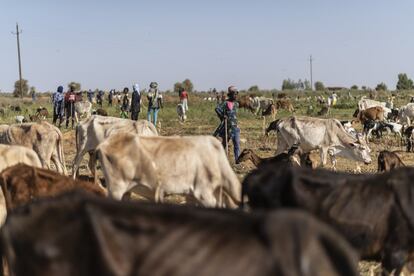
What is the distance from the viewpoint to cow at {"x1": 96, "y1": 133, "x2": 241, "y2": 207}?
970cm

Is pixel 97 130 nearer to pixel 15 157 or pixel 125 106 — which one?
pixel 15 157

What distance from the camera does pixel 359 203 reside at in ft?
23.8

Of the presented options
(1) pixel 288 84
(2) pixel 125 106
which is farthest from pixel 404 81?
(2) pixel 125 106

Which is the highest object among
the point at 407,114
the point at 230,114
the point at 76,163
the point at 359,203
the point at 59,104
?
the point at 59,104

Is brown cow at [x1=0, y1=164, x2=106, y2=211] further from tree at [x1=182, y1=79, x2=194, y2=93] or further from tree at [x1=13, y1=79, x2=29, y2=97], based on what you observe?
tree at [x1=182, y1=79, x2=194, y2=93]

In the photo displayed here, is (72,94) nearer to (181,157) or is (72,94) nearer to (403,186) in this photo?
(181,157)

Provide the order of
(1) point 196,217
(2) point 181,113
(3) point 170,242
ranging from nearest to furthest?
(3) point 170,242 → (1) point 196,217 → (2) point 181,113

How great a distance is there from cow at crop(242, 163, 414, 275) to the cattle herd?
12 mm

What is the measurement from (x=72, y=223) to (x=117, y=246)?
0.49m

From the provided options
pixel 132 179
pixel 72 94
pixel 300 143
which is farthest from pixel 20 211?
pixel 72 94

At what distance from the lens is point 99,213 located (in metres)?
5.22

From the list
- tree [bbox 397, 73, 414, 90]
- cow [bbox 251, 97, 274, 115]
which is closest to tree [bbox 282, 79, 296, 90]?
tree [bbox 397, 73, 414, 90]

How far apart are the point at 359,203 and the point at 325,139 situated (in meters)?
10.1

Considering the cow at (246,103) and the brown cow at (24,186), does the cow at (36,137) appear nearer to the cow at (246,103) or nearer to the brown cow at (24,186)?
the brown cow at (24,186)
